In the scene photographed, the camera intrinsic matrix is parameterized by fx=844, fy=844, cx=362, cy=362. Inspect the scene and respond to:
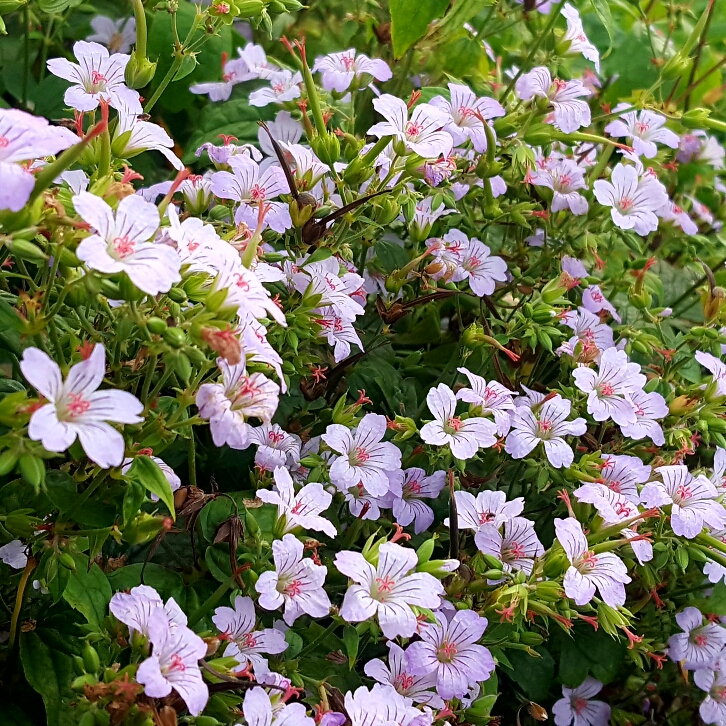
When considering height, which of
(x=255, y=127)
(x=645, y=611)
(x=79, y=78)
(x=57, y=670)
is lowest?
(x=645, y=611)

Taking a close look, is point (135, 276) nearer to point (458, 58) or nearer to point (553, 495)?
point (553, 495)

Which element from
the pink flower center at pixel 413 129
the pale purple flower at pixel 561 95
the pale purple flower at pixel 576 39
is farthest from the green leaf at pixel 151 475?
the pale purple flower at pixel 576 39

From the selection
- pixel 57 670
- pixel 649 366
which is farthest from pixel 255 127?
pixel 57 670

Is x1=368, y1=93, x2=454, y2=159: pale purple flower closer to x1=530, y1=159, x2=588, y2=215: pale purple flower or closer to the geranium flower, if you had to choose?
x1=530, y1=159, x2=588, y2=215: pale purple flower

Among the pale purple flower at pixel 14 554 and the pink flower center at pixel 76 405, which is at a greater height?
the pink flower center at pixel 76 405

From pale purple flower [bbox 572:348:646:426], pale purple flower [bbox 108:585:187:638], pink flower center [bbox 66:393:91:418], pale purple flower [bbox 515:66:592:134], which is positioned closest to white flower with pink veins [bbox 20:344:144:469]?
pink flower center [bbox 66:393:91:418]

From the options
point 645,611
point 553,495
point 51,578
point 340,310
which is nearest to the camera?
point 51,578

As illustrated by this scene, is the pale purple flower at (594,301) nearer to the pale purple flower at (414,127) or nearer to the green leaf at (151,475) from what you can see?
the pale purple flower at (414,127)
